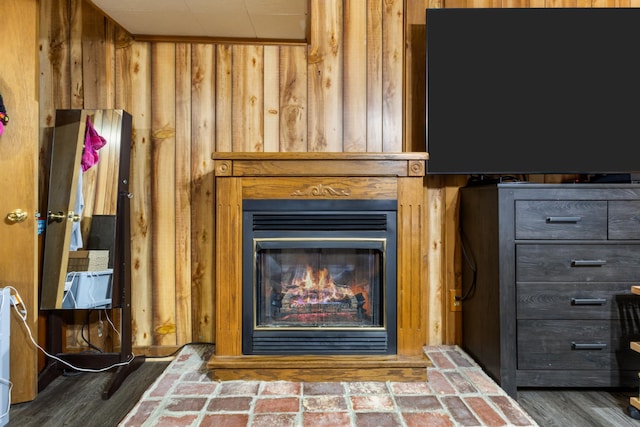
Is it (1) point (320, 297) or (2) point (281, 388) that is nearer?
(2) point (281, 388)

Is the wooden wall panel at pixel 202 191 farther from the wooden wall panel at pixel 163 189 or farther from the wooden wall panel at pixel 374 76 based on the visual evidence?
the wooden wall panel at pixel 374 76

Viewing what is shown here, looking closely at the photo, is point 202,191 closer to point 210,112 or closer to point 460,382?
point 210,112

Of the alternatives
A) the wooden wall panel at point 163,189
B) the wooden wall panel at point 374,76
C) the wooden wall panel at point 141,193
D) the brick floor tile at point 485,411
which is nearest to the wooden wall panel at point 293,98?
the wooden wall panel at point 374,76

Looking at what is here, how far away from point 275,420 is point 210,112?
5.68ft

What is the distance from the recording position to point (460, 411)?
5.56ft

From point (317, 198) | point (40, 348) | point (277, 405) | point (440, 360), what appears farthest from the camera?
point (440, 360)

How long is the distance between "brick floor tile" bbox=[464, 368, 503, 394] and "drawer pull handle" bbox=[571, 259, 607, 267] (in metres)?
0.70

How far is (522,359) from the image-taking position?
1930 millimetres

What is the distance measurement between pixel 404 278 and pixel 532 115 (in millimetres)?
1210

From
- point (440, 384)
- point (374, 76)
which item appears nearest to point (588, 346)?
point (440, 384)

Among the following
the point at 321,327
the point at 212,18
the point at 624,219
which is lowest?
the point at 321,327

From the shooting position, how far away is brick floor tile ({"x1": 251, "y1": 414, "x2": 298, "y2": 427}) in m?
1.60

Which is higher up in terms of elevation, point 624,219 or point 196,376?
Answer: point 624,219

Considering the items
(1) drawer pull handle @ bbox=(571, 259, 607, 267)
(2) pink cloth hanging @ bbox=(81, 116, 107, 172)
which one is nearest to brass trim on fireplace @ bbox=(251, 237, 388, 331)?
(1) drawer pull handle @ bbox=(571, 259, 607, 267)
